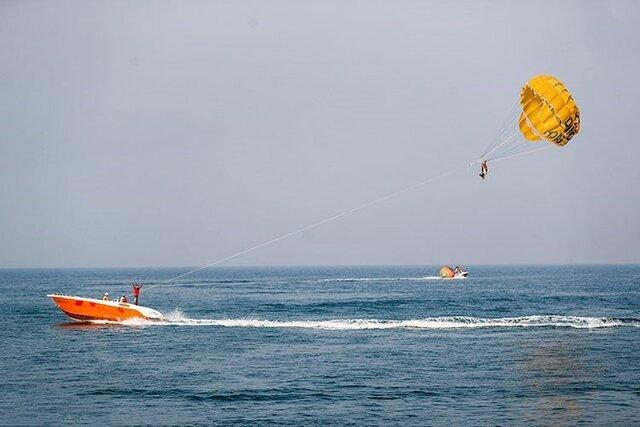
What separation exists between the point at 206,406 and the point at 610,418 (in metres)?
14.0

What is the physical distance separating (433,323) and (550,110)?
22290mm

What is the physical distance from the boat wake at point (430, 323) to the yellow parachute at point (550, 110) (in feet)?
62.4

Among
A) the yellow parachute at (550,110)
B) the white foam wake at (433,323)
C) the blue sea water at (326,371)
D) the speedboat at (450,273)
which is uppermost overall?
the yellow parachute at (550,110)

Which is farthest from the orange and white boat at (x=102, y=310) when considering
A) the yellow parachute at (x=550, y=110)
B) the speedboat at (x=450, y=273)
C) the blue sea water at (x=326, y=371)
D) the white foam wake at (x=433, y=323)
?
the speedboat at (x=450, y=273)

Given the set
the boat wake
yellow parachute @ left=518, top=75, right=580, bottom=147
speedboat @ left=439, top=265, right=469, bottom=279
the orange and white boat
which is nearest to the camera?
yellow parachute @ left=518, top=75, right=580, bottom=147

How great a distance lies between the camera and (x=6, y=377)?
2925 centimetres

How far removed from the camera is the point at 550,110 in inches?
1211

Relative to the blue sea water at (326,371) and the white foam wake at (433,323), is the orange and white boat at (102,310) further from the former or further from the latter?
the white foam wake at (433,323)

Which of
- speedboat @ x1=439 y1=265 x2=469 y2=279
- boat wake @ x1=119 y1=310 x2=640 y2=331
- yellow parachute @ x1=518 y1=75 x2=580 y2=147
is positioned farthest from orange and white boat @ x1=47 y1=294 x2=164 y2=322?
speedboat @ x1=439 y1=265 x2=469 y2=279

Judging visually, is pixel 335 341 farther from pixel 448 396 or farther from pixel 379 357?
pixel 448 396

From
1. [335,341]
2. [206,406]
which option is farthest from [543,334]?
[206,406]

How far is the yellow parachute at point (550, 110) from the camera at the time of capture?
30.5 meters

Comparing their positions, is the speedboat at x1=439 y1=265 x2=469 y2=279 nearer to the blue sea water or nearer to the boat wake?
the blue sea water

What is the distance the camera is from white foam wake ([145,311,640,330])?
46781 mm
